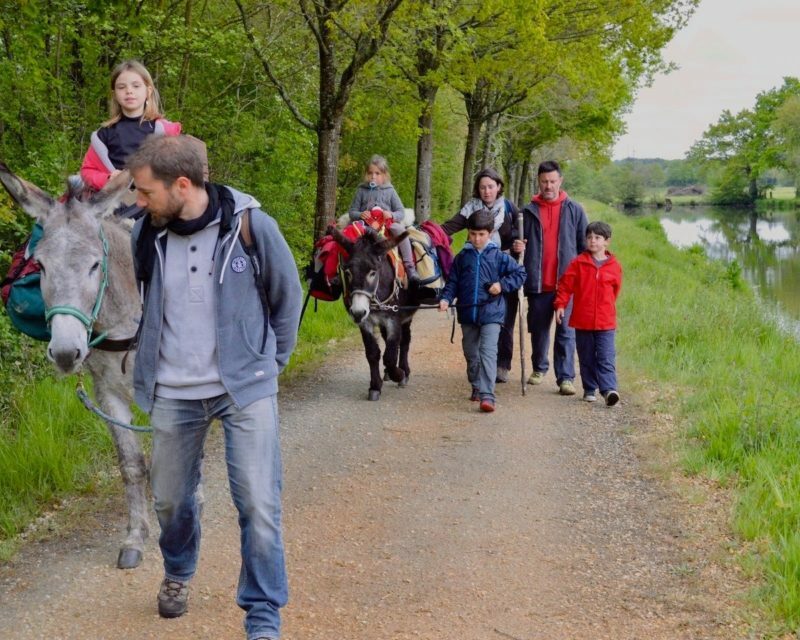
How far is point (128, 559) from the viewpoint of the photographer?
16.4 feet

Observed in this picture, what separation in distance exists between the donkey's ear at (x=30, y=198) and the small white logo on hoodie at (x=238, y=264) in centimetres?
128

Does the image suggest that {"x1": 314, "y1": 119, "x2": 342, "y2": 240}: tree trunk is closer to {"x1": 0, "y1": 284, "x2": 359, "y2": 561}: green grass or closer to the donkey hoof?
{"x1": 0, "y1": 284, "x2": 359, "y2": 561}: green grass

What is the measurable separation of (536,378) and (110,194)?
6.37 meters

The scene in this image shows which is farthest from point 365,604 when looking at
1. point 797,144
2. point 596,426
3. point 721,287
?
point 797,144

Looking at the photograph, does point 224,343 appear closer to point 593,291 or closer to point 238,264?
point 238,264

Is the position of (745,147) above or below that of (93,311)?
above

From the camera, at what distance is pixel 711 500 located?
19.6ft

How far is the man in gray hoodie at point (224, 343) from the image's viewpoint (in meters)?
3.70

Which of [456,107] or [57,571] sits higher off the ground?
[456,107]

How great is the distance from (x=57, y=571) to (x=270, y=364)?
2.08m

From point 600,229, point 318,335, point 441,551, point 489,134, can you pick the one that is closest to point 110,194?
point 441,551

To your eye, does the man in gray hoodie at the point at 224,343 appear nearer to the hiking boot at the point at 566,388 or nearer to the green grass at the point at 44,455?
the green grass at the point at 44,455

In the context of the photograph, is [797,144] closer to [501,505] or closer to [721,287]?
[721,287]

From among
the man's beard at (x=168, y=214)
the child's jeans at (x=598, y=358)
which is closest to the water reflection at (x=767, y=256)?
the child's jeans at (x=598, y=358)
